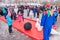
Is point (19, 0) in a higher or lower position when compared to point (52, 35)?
lower

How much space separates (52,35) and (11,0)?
60.4 meters

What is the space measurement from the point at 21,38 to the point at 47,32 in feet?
7.52

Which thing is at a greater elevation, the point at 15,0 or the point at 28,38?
the point at 28,38

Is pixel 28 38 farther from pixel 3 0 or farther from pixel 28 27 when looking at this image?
pixel 3 0

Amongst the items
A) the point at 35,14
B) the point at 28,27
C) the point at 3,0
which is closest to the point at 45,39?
the point at 28,27

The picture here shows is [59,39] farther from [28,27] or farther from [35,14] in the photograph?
[35,14]

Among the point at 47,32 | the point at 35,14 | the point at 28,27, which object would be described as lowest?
the point at 35,14

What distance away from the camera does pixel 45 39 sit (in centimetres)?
977

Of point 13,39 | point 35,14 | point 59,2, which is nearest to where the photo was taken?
point 13,39

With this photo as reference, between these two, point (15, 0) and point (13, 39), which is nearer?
point (13, 39)

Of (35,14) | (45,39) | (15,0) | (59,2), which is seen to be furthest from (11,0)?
(45,39)

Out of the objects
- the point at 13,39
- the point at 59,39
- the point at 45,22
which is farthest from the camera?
the point at 13,39

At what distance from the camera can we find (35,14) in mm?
27672

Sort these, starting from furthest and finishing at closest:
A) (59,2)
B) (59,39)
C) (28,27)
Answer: (59,2) → (28,27) → (59,39)
